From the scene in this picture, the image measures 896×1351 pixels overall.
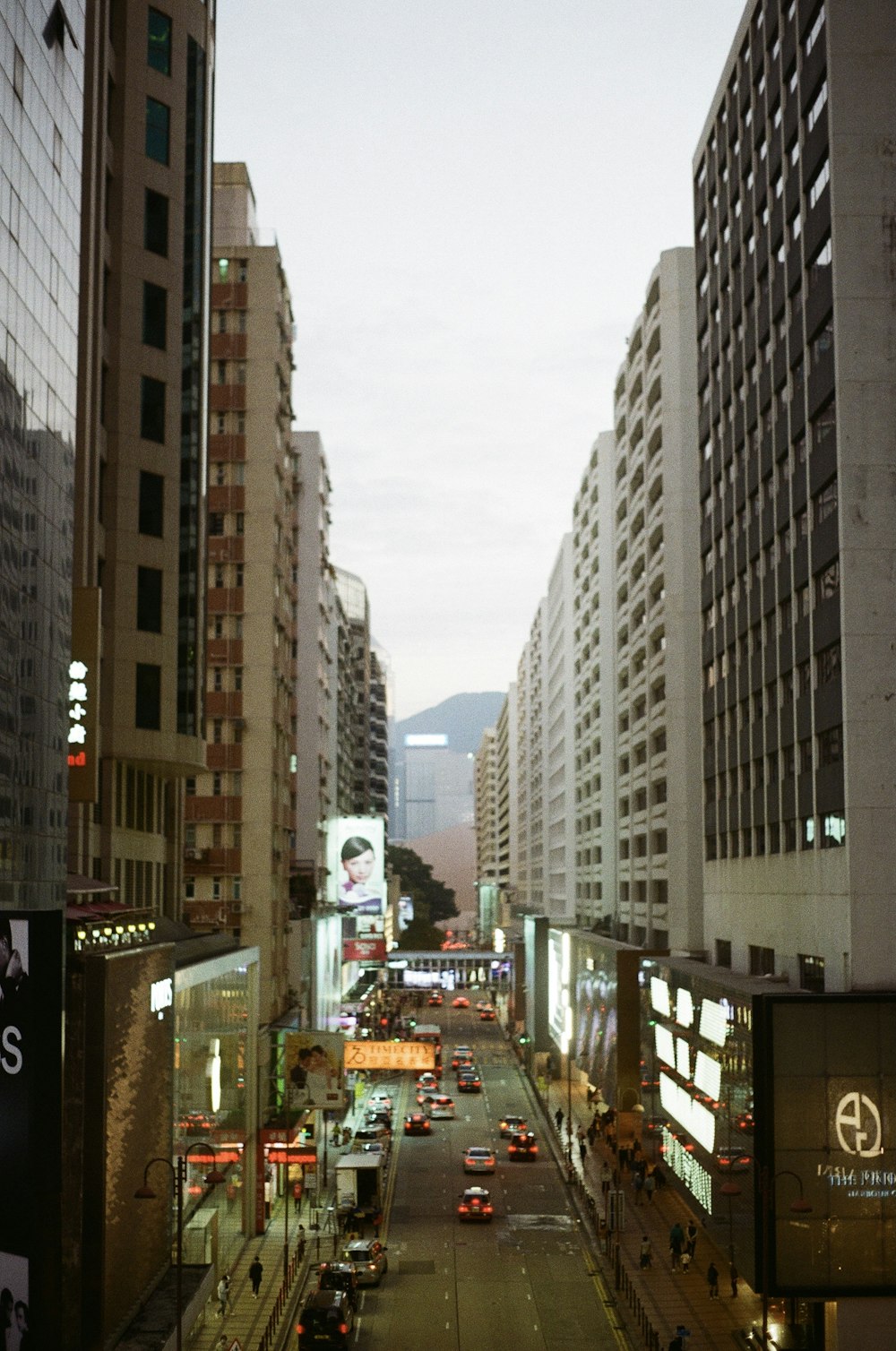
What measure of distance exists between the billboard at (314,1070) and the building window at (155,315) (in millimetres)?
27039

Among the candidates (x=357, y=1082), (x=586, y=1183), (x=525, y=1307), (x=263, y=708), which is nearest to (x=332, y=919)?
(x=357, y=1082)

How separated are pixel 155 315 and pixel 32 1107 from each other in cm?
3489

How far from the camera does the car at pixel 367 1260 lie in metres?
51.0

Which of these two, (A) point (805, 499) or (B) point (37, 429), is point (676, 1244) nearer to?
(A) point (805, 499)

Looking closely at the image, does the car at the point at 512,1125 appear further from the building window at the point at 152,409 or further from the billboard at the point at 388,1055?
the building window at the point at 152,409

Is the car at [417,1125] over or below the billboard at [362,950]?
below

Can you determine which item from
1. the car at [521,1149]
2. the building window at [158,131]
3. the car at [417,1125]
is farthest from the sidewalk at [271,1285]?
the building window at [158,131]

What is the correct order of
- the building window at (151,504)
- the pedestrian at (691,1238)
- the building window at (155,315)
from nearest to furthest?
the pedestrian at (691,1238)
the building window at (151,504)
the building window at (155,315)

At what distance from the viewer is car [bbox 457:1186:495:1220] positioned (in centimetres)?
6109

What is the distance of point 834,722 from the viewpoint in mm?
46531

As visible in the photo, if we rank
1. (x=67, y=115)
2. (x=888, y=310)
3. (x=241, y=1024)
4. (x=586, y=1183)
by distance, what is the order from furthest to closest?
(x=586, y=1183)
(x=241, y=1024)
(x=888, y=310)
(x=67, y=115)

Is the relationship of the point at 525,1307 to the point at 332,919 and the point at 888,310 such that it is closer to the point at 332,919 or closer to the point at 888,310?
the point at 888,310

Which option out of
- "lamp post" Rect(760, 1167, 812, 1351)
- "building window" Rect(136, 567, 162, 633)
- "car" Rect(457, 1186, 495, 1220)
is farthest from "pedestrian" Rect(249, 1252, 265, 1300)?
"building window" Rect(136, 567, 162, 633)

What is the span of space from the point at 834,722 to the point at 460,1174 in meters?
36.0
